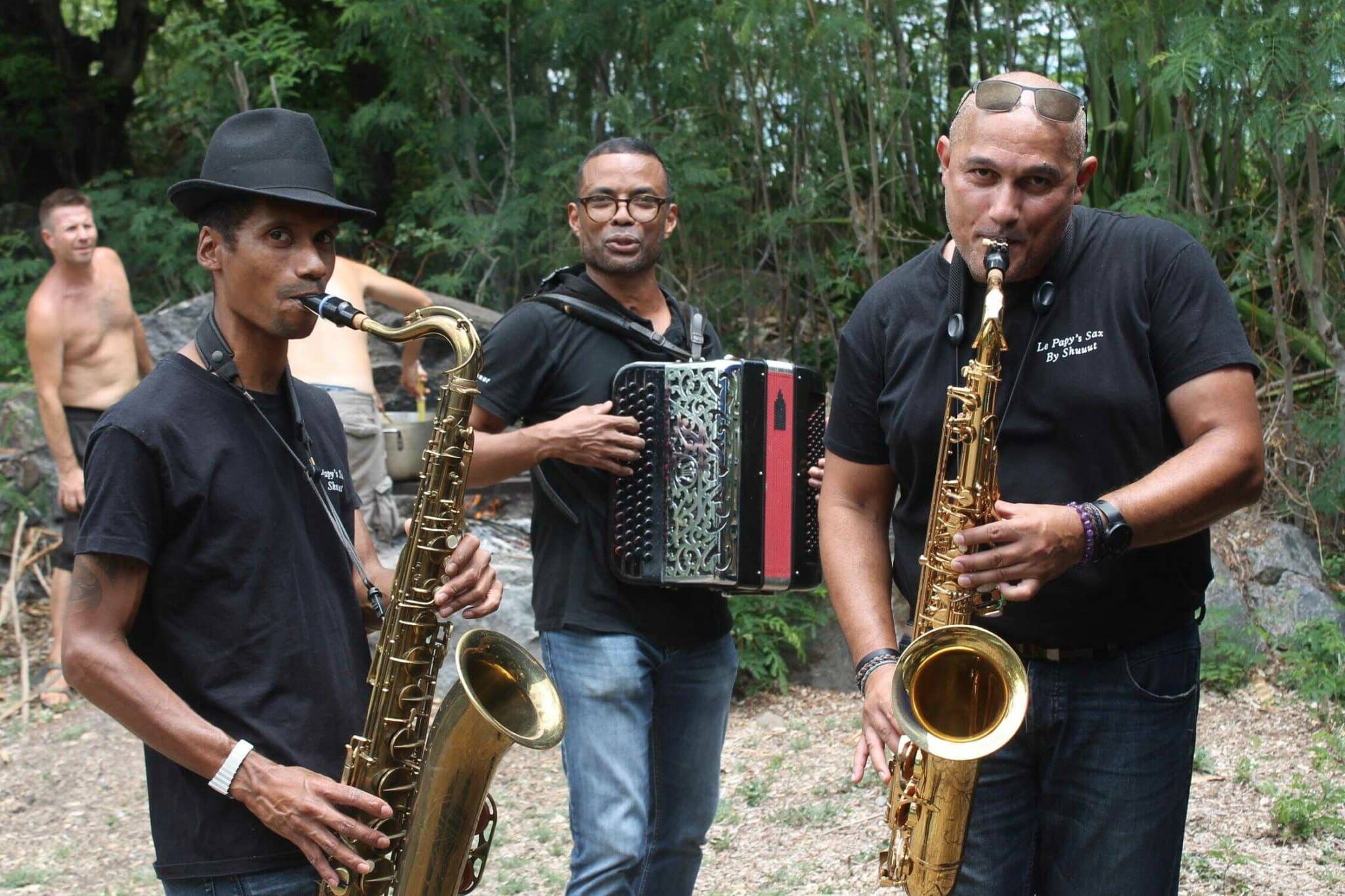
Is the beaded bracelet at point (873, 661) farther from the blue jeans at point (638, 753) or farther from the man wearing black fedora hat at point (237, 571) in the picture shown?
the man wearing black fedora hat at point (237, 571)

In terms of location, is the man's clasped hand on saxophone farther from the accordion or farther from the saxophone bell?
the accordion

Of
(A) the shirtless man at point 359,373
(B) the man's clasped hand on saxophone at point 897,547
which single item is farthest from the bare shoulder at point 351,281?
(B) the man's clasped hand on saxophone at point 897,547

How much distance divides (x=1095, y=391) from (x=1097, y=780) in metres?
0.76

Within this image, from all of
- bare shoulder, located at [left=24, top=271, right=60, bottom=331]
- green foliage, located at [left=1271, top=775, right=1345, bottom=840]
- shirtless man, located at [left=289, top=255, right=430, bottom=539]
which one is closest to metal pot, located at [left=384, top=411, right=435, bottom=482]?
shirtless man, located at [left=289, top=255, right=430, bottom=539]

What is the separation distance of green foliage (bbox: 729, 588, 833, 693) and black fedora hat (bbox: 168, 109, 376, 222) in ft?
14.2

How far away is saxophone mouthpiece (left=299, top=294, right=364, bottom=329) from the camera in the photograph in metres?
2.54

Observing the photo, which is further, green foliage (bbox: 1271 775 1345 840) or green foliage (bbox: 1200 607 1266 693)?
green foliage (bbox: 1200 607 1266 693)

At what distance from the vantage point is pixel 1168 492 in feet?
8.04

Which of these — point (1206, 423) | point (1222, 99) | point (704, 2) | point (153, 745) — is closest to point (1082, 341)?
point (1206, 423)

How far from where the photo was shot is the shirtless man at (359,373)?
20.6ft

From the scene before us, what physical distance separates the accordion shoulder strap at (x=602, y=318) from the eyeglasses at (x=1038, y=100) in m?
1.35

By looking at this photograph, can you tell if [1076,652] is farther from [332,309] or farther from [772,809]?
[772,809]

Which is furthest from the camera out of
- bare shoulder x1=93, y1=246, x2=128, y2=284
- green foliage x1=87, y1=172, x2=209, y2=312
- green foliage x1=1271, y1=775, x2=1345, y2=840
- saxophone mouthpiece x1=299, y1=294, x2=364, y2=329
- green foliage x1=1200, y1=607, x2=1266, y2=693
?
green foliage x1=87, y1=172, x2=209, y2=312

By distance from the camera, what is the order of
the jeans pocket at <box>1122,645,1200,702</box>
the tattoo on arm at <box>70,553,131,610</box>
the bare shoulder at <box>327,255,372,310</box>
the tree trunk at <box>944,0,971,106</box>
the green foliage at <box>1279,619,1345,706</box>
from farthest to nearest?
1. the tree trunk at <box>944,0,971,106</box>
2. the bare shoulder at <box>327,255,372,310</box>
3. the green foliage at <box>1279,619,1345,706</box>
4. the jeans pocket at <box>1122,645,1200,702</box>
5. the tattoo on arm at <box>70,553,131,610</box>
